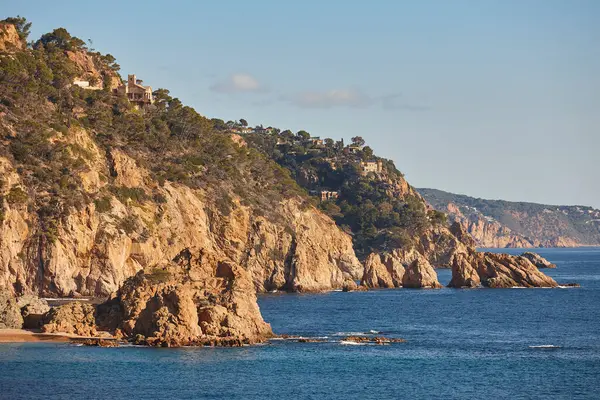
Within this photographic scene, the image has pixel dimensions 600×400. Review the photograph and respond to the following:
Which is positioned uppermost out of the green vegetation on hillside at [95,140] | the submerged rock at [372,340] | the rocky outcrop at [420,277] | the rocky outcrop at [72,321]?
the green vegetation on hillside at [95,140]

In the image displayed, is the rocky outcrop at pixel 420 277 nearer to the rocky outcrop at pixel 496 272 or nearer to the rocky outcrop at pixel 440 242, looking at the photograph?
the rocky outcrop at pixel 496 272

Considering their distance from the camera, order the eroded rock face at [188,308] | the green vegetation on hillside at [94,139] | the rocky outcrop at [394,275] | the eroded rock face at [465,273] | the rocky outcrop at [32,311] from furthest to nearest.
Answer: the rocky outcrop at [394,275]
the eroded rock face at [465,273]
the green vegetation on hillside at [94,139]
the rocky outcrop at [32,311]
the eroded rock face at [188,308]

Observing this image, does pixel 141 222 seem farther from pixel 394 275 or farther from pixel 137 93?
pixel 137 93

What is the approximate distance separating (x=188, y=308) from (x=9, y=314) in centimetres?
1324

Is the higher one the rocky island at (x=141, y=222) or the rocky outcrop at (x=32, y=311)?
the rocky island at (x=141, y=222)

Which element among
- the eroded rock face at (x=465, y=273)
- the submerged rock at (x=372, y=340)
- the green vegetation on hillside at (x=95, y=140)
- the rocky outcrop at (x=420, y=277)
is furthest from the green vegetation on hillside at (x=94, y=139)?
the submerged rock at (x=372, y=340)

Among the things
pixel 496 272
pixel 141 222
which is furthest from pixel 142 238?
pixel 496 272

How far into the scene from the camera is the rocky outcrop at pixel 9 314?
67438 millimetres

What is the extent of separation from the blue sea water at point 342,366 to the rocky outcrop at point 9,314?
465 centimetres

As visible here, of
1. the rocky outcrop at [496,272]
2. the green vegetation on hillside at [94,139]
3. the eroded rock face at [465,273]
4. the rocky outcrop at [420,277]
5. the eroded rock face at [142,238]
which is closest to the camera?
the eroded rock face at [142,238]

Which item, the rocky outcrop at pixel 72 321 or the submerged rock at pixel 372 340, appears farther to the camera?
the submerged rock at pixel 372 340

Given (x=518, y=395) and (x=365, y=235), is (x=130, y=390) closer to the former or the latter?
(x=518, y=395)

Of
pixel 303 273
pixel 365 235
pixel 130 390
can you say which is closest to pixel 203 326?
pixel 130 390

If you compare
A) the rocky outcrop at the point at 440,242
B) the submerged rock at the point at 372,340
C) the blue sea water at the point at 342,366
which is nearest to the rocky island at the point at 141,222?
the blue sea water at the point at 342,366
